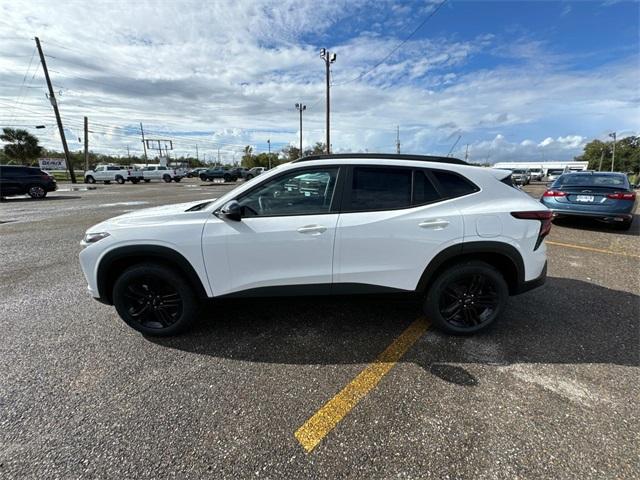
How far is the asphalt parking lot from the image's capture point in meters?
1.78

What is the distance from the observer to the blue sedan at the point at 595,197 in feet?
23.1

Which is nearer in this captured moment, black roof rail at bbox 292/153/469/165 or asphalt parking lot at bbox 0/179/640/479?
asphalt parking lot at bbox 0/179/640/479

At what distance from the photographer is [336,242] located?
107 inches

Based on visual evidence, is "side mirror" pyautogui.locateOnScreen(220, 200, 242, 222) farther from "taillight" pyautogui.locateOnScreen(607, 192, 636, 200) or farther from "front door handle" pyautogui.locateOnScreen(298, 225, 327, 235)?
"taillight" pyautogui.locateOnScreen(607, 192, 636, 200)

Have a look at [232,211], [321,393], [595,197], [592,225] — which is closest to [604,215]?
[595,197]

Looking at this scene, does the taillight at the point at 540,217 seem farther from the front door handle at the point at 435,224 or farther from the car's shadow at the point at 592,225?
the car's shadow at the point at 592,225

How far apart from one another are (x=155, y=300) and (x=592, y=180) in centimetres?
966

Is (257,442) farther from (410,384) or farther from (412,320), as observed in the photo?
(412,320)

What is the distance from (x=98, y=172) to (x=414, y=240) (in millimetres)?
38784

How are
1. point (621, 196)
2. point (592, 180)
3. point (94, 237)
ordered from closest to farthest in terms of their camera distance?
point (94, 237), point (621, 196), point (592, 180)

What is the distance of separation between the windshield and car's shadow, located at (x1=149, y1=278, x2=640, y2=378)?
4.92m

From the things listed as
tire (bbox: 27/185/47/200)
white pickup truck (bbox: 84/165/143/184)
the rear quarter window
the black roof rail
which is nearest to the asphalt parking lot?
the rear quarter window

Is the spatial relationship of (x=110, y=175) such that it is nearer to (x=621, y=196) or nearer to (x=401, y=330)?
(x=401, y=330)

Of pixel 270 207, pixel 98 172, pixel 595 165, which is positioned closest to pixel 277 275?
pixel 270 207
